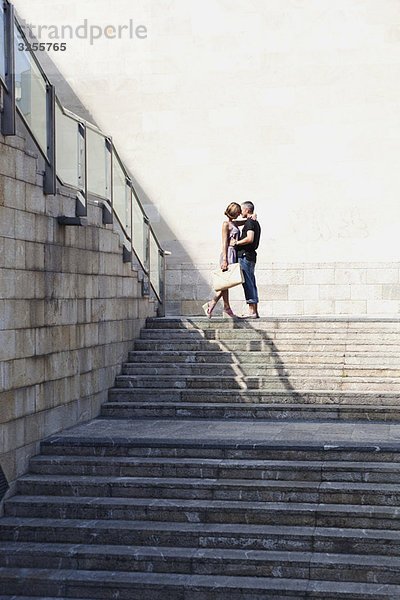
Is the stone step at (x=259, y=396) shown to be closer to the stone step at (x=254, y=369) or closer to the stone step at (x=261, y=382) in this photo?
the stone step at (x=261, y=382)

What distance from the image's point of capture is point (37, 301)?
396 inches

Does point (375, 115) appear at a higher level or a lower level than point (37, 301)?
higher

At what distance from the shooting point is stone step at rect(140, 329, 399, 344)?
509 inches

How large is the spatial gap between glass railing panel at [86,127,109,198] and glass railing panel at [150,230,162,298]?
2465mm

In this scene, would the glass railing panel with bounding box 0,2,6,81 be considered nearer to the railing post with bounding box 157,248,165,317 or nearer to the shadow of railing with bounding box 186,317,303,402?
the shadow of railing with bounding box 186,317,303,402

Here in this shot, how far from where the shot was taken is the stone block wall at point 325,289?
61.9ft

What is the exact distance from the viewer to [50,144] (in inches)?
412

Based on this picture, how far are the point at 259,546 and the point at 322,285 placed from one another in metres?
11.2

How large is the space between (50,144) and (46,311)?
1.79 metres

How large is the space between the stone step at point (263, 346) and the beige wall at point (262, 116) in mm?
6282

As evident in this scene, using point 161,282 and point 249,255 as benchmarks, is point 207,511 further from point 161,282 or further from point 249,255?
point 161,282

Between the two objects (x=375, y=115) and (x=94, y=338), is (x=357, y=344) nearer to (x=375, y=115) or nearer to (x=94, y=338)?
(x=94, y=338)

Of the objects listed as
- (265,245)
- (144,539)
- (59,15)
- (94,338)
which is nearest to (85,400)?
(94,338)

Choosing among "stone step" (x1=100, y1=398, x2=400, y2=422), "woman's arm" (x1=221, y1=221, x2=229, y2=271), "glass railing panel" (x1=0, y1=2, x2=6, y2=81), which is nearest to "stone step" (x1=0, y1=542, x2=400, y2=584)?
"stone step" (x1=100, y1=398, x2=400, y2=422)
